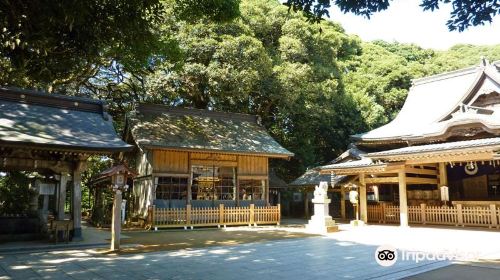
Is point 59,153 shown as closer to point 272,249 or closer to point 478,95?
point 272,249

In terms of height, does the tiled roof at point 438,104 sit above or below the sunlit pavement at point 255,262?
above

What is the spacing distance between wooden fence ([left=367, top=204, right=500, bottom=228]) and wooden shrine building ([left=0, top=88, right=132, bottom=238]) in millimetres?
13400

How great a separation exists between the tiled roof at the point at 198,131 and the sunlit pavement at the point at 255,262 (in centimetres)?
790

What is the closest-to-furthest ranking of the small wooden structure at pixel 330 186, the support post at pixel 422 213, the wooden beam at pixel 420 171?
the wooden beam at pixel 420 171, the support post at pixel 422 213, the small wooden structure at pixel 330 186

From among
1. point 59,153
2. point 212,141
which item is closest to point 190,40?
point 212,141

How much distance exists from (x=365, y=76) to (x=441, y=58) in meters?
12.3

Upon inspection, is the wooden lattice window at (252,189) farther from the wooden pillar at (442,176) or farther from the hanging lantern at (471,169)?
the hanging lantern at (471,169)

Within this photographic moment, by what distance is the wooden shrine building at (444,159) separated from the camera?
15609 mm

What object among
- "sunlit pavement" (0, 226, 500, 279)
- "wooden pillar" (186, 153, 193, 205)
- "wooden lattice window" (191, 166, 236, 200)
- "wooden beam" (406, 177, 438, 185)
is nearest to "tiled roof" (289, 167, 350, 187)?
"wooden beam" (406, 177, 438, 185)

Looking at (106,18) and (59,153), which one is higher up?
(106,18)

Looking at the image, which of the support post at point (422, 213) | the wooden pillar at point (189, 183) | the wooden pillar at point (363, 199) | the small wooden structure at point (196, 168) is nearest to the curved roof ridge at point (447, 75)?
the support post at point (422, 213)

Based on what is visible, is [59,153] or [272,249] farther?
[59,153]

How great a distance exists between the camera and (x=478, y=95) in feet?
59.8

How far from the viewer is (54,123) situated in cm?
1330
